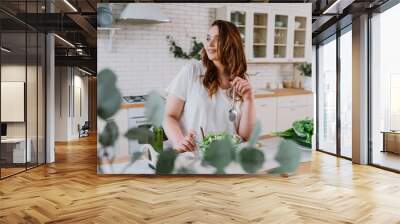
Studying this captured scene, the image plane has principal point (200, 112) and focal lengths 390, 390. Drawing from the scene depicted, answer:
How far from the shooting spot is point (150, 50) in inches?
241

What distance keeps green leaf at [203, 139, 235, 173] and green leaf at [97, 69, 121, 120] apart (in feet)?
5.28

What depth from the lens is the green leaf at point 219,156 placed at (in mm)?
6082

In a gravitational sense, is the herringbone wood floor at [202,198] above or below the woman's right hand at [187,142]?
below

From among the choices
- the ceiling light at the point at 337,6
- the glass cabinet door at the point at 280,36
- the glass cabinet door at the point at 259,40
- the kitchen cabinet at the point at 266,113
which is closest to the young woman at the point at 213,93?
the kitchen cabinet at the point at 266,113

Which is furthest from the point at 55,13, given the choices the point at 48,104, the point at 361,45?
the point at 361,45

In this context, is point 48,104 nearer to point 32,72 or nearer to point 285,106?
point 32,72

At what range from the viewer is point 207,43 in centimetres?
610

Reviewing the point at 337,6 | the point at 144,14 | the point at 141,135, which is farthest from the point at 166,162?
the point at 337,6

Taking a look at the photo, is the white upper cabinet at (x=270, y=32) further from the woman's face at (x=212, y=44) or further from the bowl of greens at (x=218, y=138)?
the bowl of greens at (x=218, y=138)

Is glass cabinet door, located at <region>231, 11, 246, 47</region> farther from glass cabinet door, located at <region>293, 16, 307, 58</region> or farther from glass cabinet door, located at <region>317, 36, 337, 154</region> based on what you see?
glass cabinet door, located at <region>317, 36, 337, 154</region>

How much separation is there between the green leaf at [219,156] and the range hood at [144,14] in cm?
214

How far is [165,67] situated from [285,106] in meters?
2.00

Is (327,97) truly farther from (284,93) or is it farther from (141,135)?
(141,135)

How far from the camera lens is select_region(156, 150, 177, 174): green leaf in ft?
20.1
